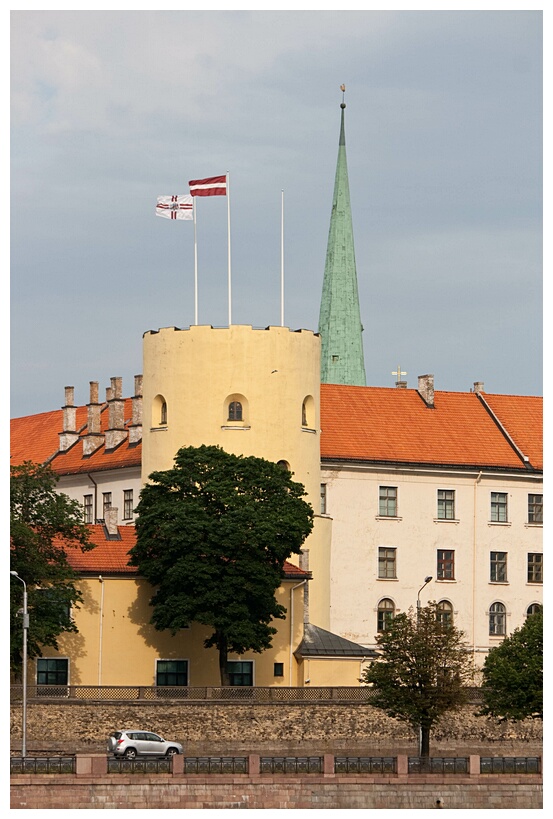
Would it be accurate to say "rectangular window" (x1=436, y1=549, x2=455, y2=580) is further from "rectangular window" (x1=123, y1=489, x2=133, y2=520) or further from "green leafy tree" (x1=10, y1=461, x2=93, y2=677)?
"green leafy tree" (x1=10, y1=461, x2=93, y2=677)

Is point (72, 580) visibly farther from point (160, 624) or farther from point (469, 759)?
point (469, 759)

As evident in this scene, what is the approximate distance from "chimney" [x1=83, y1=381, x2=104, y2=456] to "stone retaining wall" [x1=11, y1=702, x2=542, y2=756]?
32.3 m

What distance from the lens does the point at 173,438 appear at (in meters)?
101

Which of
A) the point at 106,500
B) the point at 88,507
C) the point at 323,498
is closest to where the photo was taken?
the point at 323,498

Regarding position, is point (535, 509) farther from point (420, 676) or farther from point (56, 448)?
point (420, 676)

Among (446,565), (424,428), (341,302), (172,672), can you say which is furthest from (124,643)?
(341,302)

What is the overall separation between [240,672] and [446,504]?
794 inches

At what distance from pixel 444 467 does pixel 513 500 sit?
14.1 feet

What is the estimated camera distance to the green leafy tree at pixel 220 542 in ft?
300

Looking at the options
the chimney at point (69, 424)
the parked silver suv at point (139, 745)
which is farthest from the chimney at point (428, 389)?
the parked silver suv at point (139, 745)

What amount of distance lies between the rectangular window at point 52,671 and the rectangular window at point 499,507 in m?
28.8

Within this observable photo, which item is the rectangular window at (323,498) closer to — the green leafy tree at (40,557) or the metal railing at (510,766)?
the green leafy tree at (40,557)

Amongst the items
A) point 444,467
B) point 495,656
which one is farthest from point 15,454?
point 495,656

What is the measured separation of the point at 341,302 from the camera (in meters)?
145
